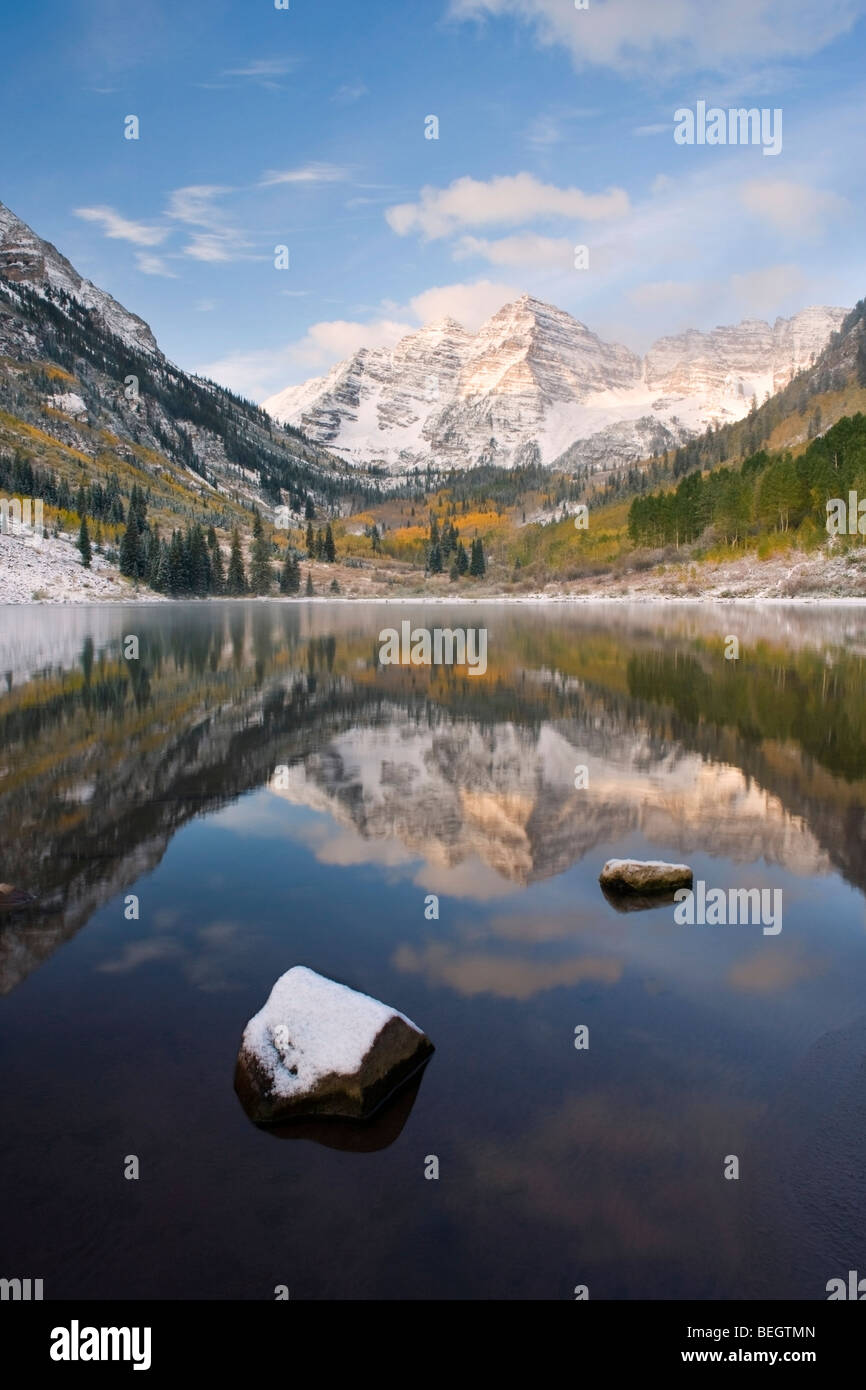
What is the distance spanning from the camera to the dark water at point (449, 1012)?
597 cm

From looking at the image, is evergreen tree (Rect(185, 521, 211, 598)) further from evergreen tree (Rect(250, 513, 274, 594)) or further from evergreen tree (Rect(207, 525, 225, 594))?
evergreen tree (Rect(250, 513, 274, 594))

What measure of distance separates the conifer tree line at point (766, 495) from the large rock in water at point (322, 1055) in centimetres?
10948

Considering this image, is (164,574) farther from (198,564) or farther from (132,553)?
(198,564)

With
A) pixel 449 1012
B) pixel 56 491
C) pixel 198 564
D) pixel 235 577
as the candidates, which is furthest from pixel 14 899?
pixel 56 491

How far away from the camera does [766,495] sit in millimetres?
115438

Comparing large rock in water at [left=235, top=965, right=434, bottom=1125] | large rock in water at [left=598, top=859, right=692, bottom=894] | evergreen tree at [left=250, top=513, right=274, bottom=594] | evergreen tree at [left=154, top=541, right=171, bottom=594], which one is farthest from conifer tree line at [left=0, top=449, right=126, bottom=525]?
large rock in water at [left=235, top=965, right=434, bottom=1125]

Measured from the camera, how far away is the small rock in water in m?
11.6

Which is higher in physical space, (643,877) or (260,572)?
(260,572)

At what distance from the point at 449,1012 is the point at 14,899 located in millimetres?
6831

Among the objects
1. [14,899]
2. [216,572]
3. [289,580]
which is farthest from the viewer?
[289,580]

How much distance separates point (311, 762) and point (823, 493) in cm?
10496

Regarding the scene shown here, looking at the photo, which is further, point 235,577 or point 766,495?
point 235,577

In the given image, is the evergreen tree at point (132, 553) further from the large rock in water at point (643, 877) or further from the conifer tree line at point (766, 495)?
the large rock in water at point (643, 877)
